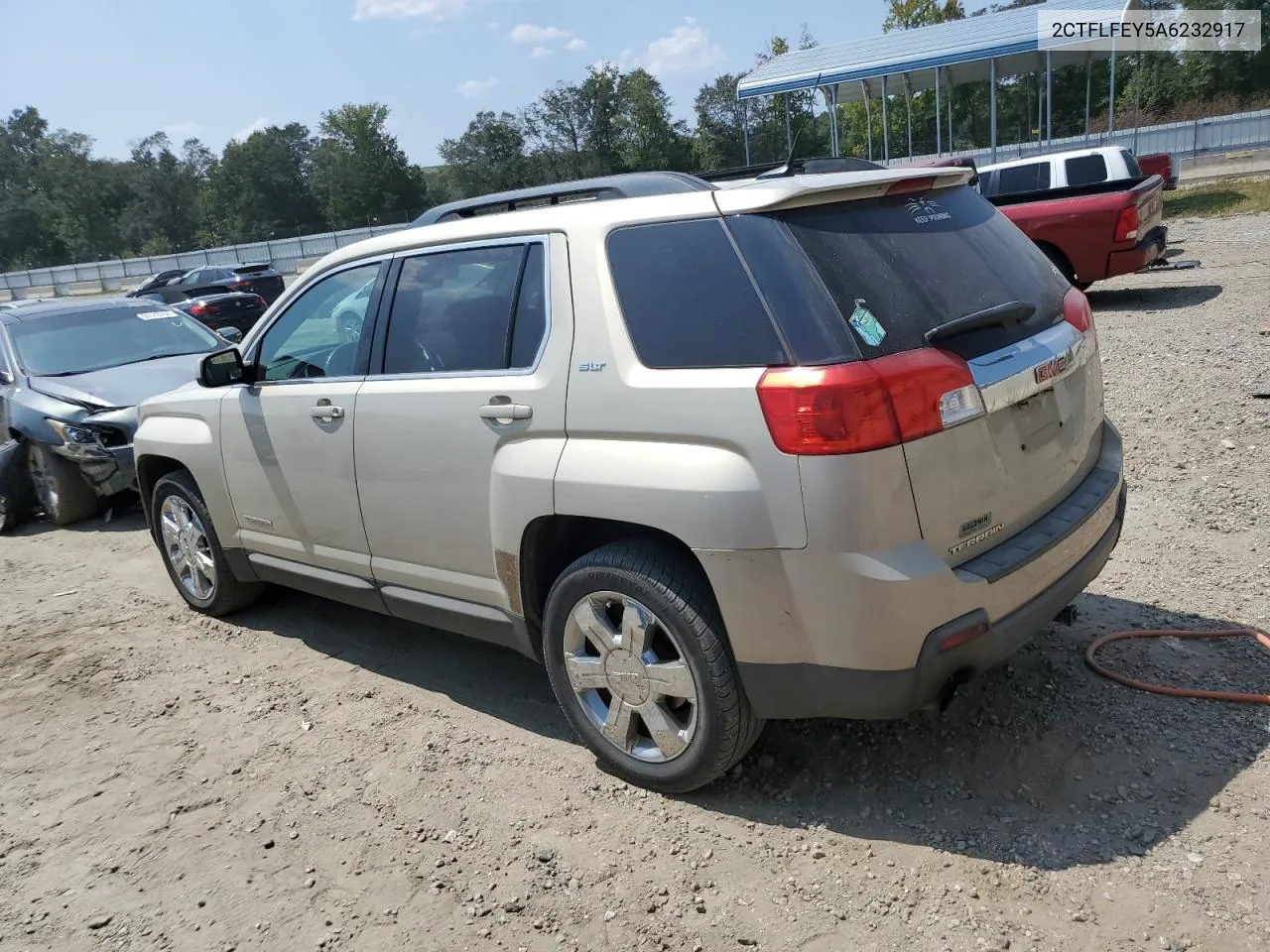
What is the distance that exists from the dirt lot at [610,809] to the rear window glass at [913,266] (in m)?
1.44

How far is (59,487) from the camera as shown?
7656 millimetres

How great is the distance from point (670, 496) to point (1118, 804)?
1658 millimetres

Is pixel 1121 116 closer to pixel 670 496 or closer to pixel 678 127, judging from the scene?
pixel 678 127

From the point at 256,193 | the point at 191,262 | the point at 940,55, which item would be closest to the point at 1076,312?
the point at 940,55

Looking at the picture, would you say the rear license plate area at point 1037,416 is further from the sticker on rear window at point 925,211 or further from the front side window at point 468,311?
the front side window at point 468,311

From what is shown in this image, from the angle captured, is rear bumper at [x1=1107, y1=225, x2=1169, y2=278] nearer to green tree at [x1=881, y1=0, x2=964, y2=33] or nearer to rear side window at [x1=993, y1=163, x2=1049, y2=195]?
rear side window at [x1=993, y1=163, x2=1049, y2=195]

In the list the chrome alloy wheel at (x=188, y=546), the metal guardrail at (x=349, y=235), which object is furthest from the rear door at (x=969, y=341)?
the metal guardrail at (x=349, y=235)

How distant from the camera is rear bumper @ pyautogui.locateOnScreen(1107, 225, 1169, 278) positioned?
1092 centimetres

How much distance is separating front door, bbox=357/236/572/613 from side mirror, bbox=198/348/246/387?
998 mm

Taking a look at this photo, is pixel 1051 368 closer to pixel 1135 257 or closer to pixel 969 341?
pixel 969 341

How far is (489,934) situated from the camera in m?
2.75

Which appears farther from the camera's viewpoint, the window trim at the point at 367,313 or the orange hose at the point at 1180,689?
the window trim at the point at 367,313

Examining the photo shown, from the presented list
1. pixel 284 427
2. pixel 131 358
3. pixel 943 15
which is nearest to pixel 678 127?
pixel 943 15

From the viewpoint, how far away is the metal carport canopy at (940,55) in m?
24.6
